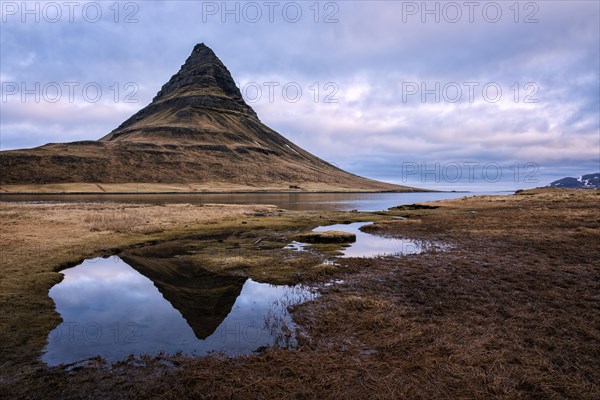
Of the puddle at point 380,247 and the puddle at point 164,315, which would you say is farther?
the puddle at point 380,247

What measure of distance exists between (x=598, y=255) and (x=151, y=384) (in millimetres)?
28258

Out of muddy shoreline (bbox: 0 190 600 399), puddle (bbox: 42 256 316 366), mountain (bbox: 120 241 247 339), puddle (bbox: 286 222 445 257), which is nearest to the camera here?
muddy shoreline (bbox: 0 190 600 399)

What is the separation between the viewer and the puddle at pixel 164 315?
1134 cm

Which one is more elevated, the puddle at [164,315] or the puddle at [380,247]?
the puddle at [380,247]

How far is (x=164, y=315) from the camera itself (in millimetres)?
14453

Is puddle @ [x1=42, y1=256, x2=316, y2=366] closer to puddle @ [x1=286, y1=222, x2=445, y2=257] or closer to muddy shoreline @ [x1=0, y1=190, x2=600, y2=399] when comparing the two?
muddy shoreline @ [x1=0, y1=190, x2=600, y2=399]

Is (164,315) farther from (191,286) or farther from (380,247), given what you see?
(380,247)

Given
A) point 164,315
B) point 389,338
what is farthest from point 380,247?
point 164,315

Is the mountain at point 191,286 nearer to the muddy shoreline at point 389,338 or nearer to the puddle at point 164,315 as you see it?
the puddle at point 164,315

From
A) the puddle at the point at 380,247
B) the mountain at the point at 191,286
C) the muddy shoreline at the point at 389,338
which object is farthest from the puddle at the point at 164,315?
the puddle at the point at 380,247

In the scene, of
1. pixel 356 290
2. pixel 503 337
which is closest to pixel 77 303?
pixel 356 290

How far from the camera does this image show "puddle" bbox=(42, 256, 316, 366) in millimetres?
11344

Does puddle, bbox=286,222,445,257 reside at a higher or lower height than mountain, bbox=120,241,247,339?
higher

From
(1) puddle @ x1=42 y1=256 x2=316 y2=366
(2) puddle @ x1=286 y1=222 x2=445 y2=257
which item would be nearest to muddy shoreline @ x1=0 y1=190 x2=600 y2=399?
(1) puddle @ x1=42 y1=256 x2=316 y2=366
